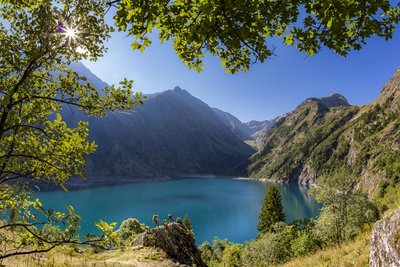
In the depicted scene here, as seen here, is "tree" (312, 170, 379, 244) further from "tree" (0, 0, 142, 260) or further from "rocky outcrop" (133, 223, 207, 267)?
"tree" (0, 0, 142, 260)

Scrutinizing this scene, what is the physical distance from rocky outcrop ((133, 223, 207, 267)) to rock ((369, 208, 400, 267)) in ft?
39.5

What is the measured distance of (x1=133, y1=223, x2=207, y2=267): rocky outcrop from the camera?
19.1 m

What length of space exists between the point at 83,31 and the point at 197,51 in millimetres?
2749

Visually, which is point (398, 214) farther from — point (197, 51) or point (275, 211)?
point (275, 211)

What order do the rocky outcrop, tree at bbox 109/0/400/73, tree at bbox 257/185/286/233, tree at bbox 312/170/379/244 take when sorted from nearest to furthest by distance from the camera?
tree at bbox 109/0/400/73, the rocky outcrop, tree at bbox 312/170/379/244, tree at bbox 257/185/286/233

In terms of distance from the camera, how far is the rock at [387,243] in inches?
287

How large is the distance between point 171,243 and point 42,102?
50.2 feet

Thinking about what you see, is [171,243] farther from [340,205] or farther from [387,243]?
[340,205]

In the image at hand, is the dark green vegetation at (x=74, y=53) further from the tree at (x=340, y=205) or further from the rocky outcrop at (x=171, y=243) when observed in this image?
the tree at (x=340, y=205)

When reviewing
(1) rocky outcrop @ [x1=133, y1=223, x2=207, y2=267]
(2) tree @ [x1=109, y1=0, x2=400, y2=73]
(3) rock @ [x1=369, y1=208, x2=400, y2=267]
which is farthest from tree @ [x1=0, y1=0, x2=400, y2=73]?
(1) rocky outcrop @ [x1=133, y1=223, x2=207, y2=267]

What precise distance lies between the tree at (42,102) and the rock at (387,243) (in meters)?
6.73

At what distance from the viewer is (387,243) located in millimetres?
7684

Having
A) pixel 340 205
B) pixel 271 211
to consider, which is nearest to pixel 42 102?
pixel 340 205

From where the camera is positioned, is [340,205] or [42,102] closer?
[42,102]
